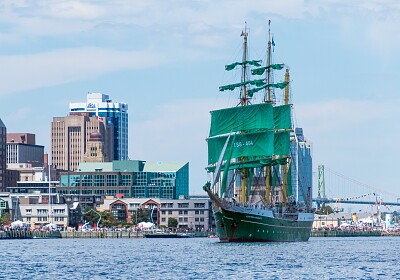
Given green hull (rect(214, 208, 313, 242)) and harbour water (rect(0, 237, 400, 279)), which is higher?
green hull (rect(214, 208, 313, 242))

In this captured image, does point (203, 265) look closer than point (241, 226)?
Yes

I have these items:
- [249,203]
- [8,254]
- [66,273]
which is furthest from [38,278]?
[249,203]

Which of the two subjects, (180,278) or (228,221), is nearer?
(180,278)

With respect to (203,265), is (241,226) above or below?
above

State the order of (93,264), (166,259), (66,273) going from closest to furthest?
(66,273), (93,264), (166,259)

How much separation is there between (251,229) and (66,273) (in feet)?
256

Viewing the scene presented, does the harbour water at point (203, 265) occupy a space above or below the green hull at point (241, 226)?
below

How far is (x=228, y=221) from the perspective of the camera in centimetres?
18325

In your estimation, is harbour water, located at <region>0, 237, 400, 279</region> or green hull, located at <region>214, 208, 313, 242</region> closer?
harbour water, located at <region>0, 237, 400, 279</region>

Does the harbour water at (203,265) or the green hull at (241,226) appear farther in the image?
the green hull at (241,226)

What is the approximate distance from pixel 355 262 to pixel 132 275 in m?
29.6

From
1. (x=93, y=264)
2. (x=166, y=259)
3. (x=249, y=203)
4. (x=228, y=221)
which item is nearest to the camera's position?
(x=93, y=264)

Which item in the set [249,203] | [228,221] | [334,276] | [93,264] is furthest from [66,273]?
[249,203]

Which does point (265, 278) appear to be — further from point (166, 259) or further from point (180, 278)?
point (166, 259)
